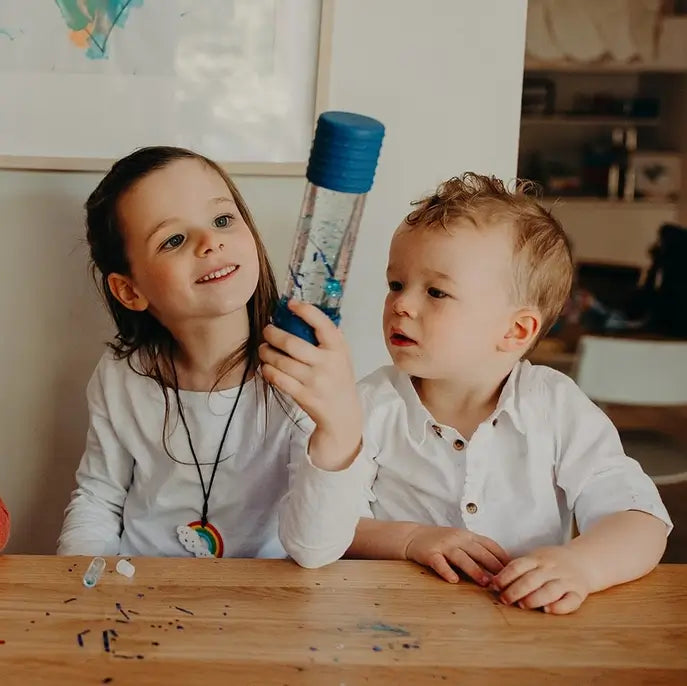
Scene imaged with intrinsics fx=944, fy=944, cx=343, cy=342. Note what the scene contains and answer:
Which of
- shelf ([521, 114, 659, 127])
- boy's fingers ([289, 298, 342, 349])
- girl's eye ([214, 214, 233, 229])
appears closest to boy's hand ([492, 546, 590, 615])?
boy's fingers ([289, 298, 342, 349])

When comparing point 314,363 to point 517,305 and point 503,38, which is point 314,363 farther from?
point 503,38

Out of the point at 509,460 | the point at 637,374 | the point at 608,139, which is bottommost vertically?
the point at 637,374

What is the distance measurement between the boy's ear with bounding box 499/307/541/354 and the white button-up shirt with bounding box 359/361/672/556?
50mm

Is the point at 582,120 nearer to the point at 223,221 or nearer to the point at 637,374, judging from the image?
the point at 637,374

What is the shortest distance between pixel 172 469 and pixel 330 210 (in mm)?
570

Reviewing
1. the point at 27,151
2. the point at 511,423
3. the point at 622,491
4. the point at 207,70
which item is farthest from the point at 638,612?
the point at 27,151

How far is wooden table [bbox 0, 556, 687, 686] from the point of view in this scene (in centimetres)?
77

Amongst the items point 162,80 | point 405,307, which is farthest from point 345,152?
point 162,80

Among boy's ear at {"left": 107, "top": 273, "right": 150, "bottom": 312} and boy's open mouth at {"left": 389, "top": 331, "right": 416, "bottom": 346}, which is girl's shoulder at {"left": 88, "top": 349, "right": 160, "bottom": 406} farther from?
boy's open mouth at {"left": 389, "top": 331, "right": 416, "bottom": 346}

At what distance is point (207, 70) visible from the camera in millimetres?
1349

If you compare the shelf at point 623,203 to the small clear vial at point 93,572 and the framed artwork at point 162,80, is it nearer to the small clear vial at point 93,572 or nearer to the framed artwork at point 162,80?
the framed artwork at point 162,80

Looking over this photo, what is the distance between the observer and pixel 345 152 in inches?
30.0

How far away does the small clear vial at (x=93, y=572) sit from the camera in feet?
3.00

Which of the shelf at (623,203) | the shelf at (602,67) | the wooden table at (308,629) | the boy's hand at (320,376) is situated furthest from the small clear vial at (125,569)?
the shelf at (623,203)
